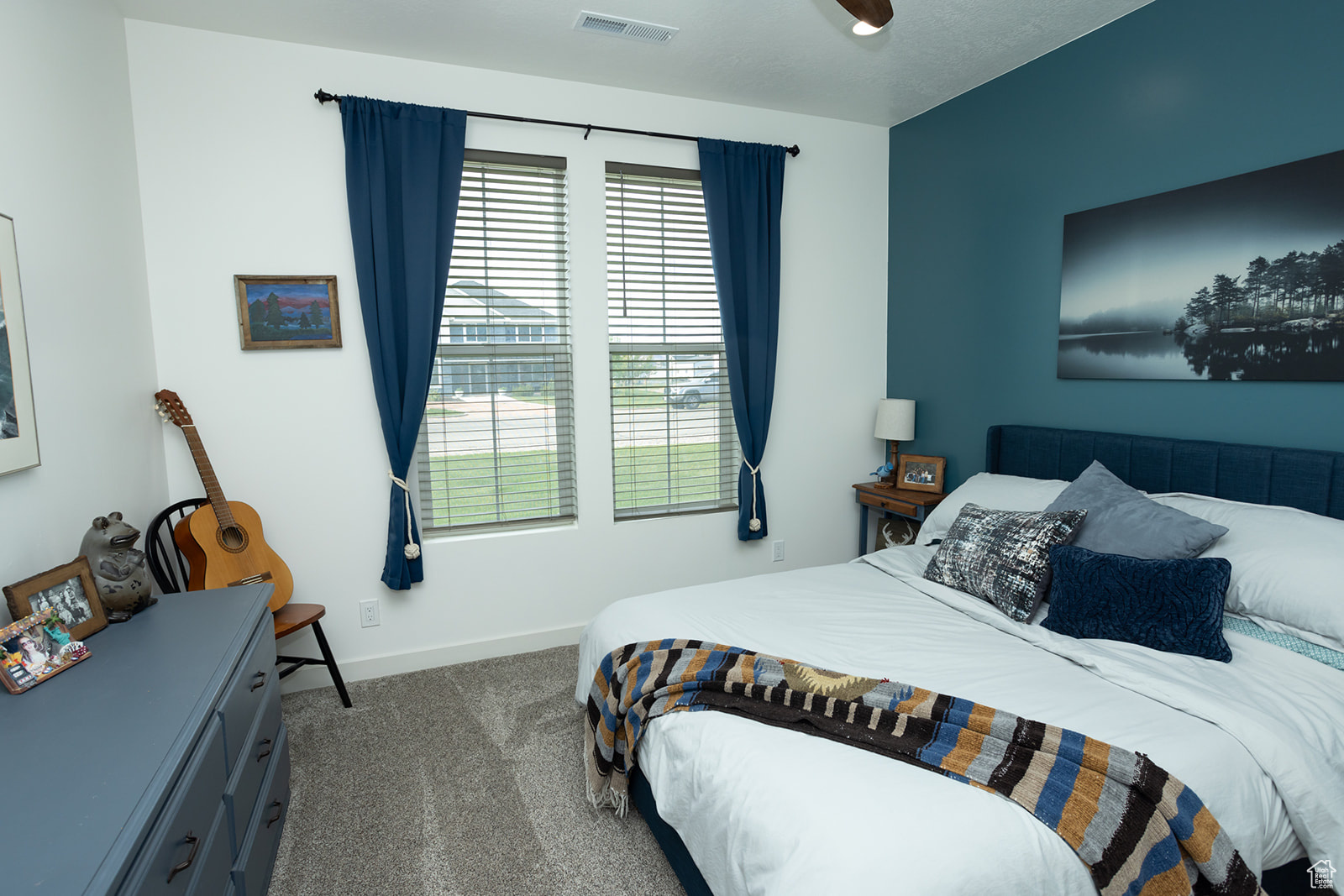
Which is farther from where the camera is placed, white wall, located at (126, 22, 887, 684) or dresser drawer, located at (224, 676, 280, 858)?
white wall, located at (126, 22, 887, 684)

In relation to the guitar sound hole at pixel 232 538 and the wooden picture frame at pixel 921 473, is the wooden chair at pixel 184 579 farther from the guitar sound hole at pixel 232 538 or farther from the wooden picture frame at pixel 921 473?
the wooden picture frame at pixel 921 473

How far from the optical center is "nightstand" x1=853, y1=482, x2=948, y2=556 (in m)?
3.41

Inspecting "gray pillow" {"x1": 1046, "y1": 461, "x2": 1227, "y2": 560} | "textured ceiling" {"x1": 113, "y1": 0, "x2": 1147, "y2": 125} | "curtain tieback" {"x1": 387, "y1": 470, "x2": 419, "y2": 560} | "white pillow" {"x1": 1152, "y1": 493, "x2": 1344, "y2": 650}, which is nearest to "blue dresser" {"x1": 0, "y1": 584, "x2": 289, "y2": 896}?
"curtain tieback" {"x1": 387, "y1": 470, "x2": 419, "y2": 560}

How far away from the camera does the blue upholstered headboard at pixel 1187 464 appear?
2109mm

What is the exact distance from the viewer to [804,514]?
12.8 ft

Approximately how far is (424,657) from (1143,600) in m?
2.85

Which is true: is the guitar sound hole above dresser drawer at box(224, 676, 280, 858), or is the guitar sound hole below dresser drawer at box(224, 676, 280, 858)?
above

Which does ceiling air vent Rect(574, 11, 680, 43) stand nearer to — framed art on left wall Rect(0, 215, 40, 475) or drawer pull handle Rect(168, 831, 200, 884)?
framed art on left wall Rect(0, 215, 40, 475)

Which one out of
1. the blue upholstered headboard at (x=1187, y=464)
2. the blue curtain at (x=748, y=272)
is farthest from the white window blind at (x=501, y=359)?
the blue upholstered headboard at (x=1187, y=464)

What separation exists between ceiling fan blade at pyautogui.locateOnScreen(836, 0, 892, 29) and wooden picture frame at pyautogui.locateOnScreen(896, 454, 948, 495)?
2.28m

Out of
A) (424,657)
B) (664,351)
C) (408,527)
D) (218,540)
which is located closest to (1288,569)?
(664,351)

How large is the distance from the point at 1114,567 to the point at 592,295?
2436 millimetres

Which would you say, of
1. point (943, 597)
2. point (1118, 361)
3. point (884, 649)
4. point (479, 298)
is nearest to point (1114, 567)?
point (943, 597)

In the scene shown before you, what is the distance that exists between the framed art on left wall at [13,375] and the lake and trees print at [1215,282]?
3.62 metres
